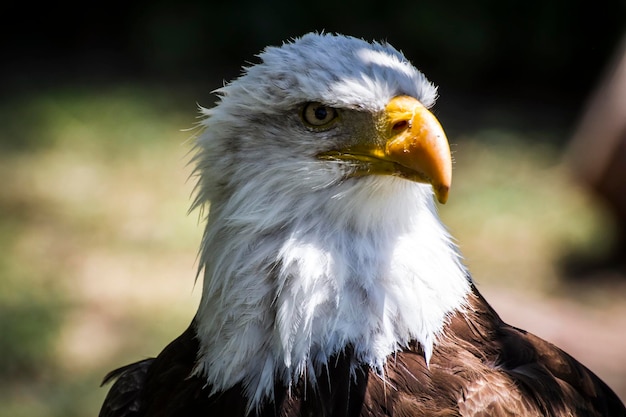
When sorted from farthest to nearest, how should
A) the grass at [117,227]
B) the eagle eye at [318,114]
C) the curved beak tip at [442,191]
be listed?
the grass at [117,227]
the eagle eye at [318,114]
the curved beak tip at [442,191]

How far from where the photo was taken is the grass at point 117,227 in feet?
16.5

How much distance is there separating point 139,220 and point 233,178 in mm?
4108

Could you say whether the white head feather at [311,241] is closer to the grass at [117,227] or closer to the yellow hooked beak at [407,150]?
the yellow hooked beak at [407,150]

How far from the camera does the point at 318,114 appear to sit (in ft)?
7.51

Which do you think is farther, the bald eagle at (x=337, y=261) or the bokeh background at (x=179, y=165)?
the bokeh background at (x=179, y=165)

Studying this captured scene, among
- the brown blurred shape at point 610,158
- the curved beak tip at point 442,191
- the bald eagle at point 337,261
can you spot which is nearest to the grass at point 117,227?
the brown blurred shape at point 610,158

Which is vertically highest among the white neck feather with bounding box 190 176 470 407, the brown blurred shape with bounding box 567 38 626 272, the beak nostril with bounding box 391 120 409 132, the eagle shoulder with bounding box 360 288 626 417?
the brown blurred shape with bounding box 567 38 626 272

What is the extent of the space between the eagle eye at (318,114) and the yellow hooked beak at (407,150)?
86 mm

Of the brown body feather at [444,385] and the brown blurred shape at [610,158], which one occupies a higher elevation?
the brown blurred shape at [610,158]

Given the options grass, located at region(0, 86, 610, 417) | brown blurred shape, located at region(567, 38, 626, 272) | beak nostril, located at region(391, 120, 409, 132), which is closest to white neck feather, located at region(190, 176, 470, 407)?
beak nostril, located at region(391, 120, 409, 132)

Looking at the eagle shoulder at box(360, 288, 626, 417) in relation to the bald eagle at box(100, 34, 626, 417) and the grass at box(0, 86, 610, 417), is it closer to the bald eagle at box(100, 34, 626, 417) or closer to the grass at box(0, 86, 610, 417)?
the bald eagle at box(100, 34, 626, 417)

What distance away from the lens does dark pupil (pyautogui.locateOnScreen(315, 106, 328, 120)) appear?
7.48 feet

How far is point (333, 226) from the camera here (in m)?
2.27

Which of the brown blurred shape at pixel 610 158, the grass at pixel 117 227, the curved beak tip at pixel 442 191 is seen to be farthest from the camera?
the brown blurred shape at pixel 610 158
